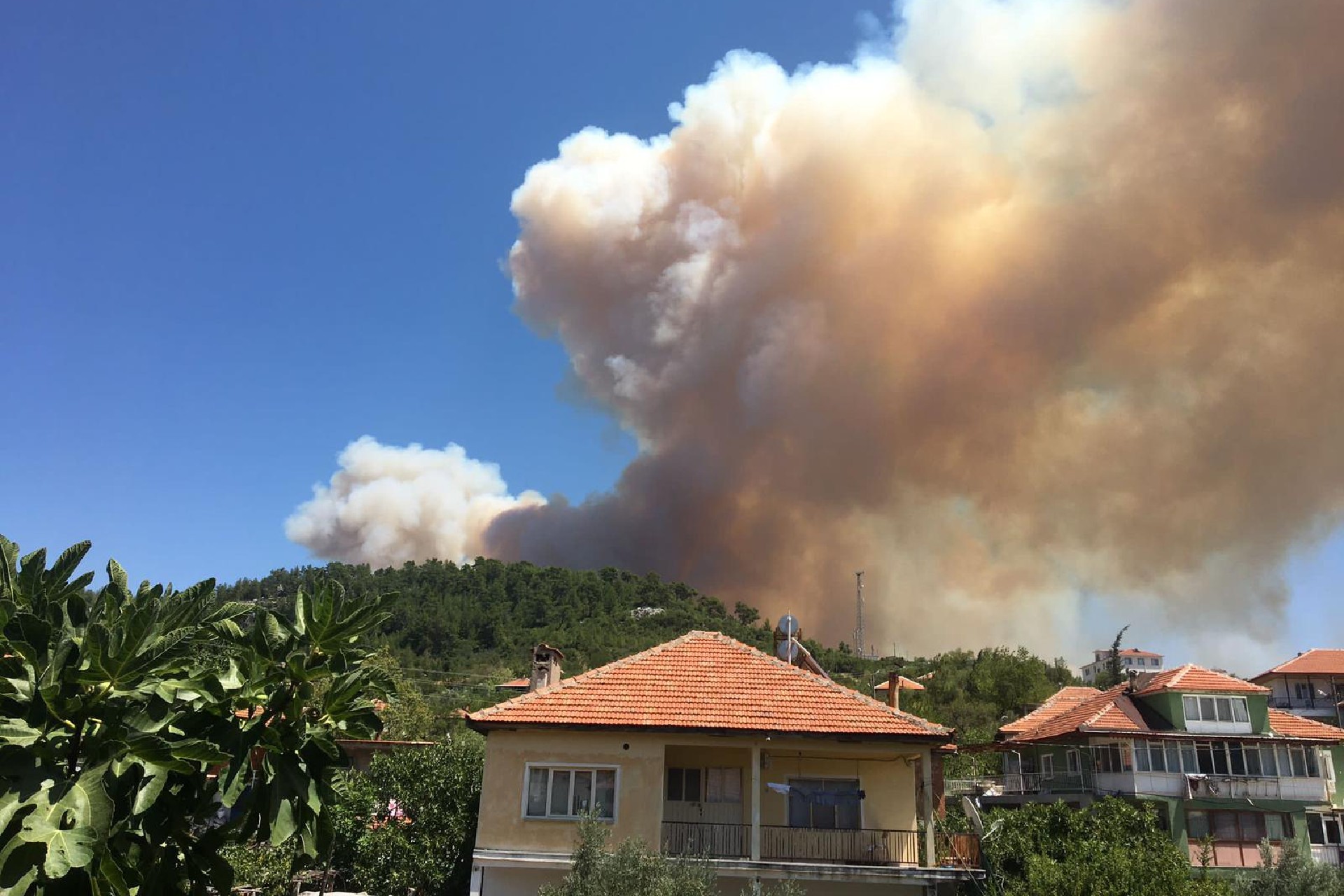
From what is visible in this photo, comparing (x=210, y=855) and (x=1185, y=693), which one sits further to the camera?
(x=1185, y=693)

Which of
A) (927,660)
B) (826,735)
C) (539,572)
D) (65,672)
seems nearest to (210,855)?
(65,672)

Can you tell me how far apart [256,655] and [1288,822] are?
149 ft

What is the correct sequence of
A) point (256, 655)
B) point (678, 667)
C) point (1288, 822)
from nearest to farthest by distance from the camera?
point (256, 655)
point (678, 667)
point (1288, 822)

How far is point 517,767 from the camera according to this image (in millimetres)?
22109

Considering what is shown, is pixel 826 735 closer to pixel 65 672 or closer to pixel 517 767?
pixel 517 767

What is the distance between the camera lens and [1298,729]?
41.8 m

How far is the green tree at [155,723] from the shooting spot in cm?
845

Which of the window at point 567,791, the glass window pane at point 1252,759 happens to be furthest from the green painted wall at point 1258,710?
the window at point 567,791

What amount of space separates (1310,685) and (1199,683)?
159 ft

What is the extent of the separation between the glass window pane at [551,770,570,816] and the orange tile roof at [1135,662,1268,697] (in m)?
31.8

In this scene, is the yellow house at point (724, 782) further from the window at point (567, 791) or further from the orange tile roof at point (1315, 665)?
the orange tile roof at point (1315, 665)

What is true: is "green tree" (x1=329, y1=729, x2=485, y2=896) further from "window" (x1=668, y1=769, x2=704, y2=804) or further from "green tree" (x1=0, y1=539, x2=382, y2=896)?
"green tree" (x1=0, y1=539, x2=382, y2=896)

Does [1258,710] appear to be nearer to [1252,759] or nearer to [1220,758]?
[1252,759]

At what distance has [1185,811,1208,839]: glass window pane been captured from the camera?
38.6 m
